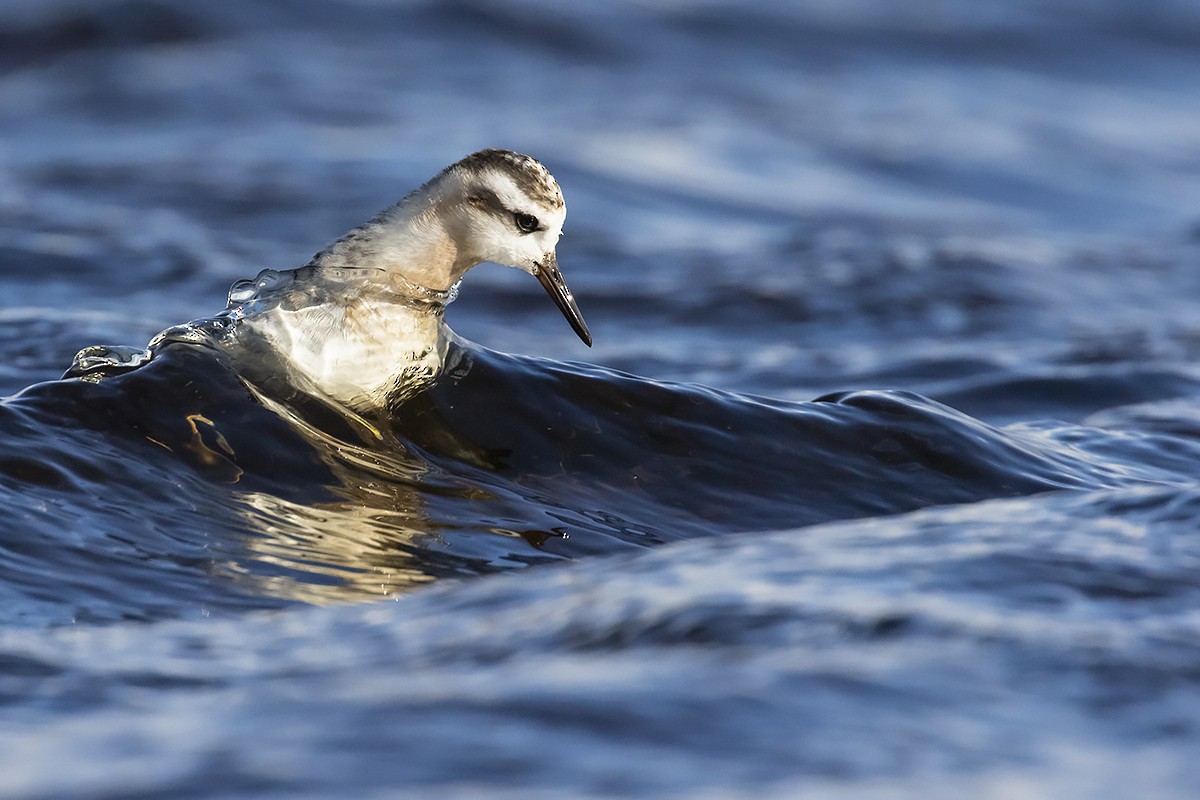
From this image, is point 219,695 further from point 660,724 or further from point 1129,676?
point 1129,676

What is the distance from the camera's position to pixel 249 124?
13523 mm

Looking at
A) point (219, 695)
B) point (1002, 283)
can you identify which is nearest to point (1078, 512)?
point (219, 695)

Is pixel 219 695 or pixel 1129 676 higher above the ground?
pixel 1129 676

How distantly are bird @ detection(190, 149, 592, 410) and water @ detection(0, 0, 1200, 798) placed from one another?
0.39ft

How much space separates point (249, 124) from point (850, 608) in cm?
1057

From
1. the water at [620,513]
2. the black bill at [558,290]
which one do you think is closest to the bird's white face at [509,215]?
the black bill at [558,290]

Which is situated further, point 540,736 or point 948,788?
point 540,736

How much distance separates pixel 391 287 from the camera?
224 inches

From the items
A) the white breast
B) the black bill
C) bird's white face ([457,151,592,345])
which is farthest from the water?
the black bill

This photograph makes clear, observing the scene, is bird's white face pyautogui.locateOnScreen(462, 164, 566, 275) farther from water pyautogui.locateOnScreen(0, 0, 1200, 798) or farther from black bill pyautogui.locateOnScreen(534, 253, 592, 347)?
water pyautogui.locateOnScreen(0, 0, 1200, 798)

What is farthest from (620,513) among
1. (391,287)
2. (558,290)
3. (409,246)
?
(558,290)

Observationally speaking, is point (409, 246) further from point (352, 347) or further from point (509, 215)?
point (352, 347)

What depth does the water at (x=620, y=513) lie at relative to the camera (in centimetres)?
322

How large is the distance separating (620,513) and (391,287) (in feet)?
3.92
